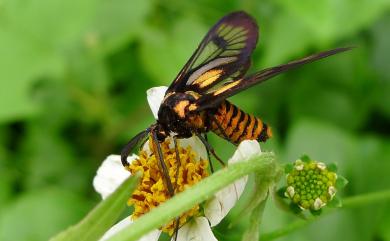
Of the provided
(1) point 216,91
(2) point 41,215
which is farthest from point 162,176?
(2) point 41,215

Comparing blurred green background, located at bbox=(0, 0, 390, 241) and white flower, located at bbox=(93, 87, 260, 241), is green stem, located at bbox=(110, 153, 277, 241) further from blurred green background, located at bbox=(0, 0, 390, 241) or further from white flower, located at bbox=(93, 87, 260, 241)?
blurred green background, located at bbox=(0, 0, 390, 241)

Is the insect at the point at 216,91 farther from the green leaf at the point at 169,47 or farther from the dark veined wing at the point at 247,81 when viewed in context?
the green leaf at the point at 169,47

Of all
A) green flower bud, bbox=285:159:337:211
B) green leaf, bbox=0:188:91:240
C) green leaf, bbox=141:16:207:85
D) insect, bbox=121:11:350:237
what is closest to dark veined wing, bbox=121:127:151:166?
insect, bbox=121:11:350:237

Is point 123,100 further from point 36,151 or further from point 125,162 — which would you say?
point 125,162

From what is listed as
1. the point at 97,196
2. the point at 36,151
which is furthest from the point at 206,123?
the point at 36,151

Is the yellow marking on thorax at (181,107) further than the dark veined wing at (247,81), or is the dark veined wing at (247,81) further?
the yellow marking on thorax at (181,107)

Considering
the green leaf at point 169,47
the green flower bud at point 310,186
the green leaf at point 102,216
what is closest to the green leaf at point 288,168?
the green flower bud at point 310,186
